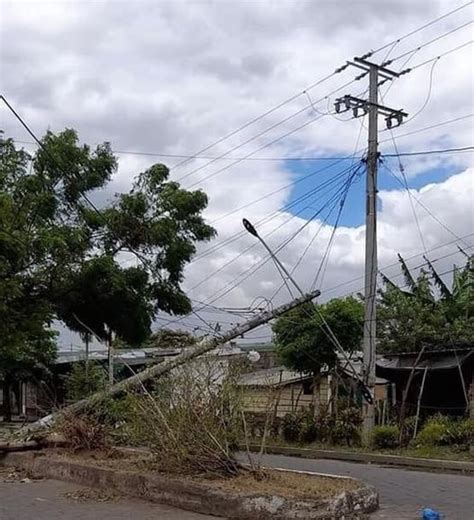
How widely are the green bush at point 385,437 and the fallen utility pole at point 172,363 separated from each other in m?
4.54

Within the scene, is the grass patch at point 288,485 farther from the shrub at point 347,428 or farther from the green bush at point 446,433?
the shrub at point 347,428

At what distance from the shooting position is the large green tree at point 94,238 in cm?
2223

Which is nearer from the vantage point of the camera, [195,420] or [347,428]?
[195,420]

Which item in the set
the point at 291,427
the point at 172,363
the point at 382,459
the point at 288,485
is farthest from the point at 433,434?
the point at 288,485

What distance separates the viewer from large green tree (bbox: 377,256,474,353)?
31750mm

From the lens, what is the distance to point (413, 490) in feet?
42.8

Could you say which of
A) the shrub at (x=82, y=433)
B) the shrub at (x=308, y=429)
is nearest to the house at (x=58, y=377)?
the shrub at (x=308, y=429)

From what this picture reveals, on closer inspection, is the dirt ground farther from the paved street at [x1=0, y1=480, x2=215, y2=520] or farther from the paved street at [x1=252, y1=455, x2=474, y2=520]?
the paved street at [x1=252, y1=455, x2=474, y2=520]

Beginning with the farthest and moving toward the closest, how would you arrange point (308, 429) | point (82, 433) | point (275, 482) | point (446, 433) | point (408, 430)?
point (308, 429) → point (408, 430) → point (446, 433) → point (82, 433) → point (275, 482)

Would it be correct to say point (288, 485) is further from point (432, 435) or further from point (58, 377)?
point (58, 377)

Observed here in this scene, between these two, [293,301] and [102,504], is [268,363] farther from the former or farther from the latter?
[102,504]

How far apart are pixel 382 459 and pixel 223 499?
12.7 meters

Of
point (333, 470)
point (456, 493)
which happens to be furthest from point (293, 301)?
point (456, 493)

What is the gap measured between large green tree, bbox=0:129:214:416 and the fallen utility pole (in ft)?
8.08
